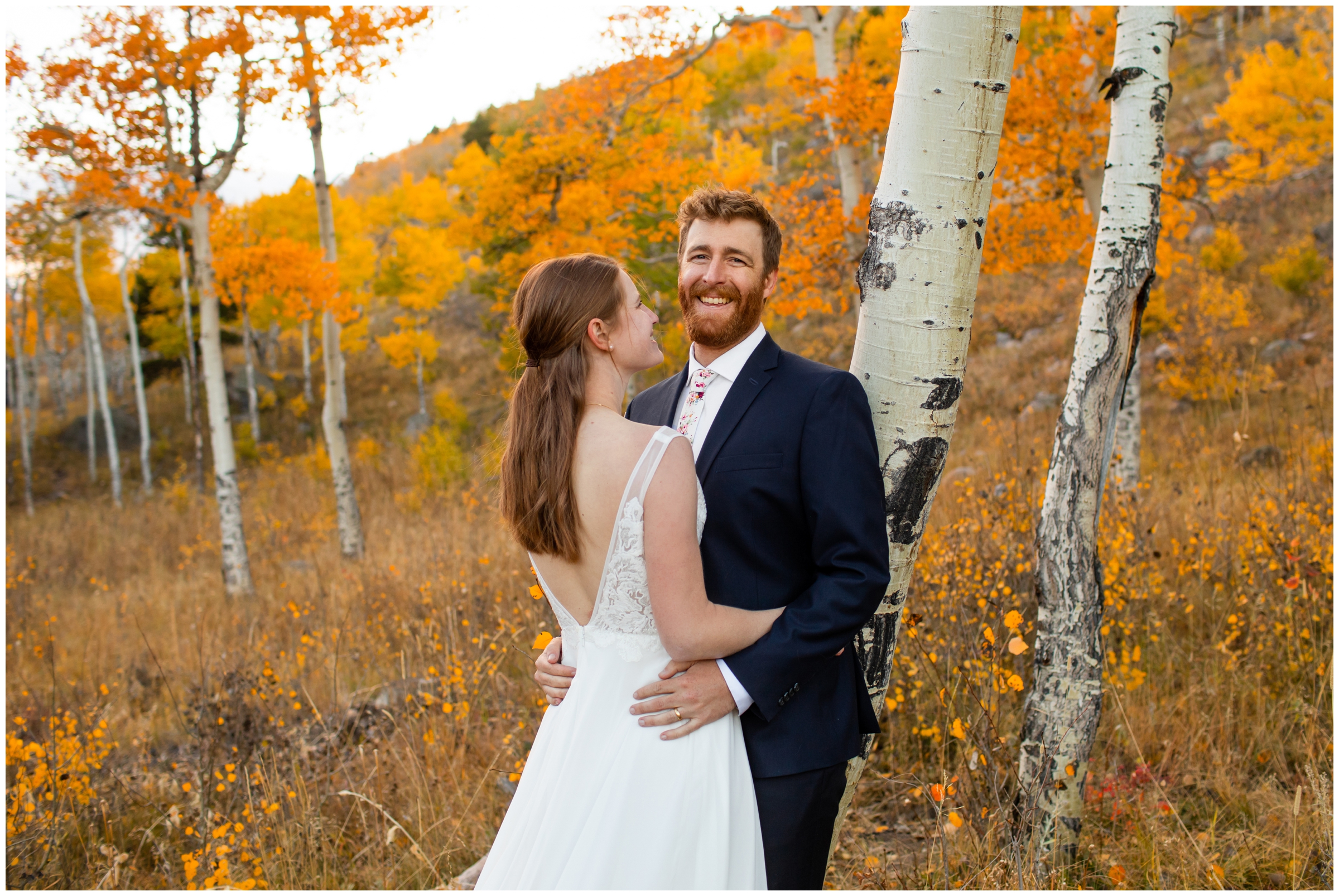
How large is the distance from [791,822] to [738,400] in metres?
0.93

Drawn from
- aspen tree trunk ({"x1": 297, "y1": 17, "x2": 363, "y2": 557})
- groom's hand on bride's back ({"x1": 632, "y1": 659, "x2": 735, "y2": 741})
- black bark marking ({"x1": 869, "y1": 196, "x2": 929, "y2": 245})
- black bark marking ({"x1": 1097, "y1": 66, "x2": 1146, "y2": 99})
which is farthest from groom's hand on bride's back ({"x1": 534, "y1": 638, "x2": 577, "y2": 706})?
aspen tree trunk ({"x1": 297, "y1": 17, "x2": 363, "y2": 557})

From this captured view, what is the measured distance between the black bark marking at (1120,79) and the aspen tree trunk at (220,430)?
8.85m

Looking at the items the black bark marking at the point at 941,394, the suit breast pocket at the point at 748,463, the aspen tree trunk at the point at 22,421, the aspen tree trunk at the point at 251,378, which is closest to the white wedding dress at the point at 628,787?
the suit breast pocket at the point at 748,463

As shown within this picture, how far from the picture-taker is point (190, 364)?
19.9m

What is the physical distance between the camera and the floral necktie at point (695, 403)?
192 centimetres

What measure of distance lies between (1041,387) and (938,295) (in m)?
12.8

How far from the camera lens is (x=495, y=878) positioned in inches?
66.0

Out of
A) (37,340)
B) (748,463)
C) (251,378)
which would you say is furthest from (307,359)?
(748,463)

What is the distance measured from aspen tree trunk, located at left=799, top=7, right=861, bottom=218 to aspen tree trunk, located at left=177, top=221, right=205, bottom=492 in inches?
397

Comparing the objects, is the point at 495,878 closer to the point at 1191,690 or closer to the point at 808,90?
the point at 1191,690

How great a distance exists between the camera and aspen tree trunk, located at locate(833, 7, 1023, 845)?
5.56 ft

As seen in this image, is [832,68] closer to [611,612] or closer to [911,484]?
[911,484]

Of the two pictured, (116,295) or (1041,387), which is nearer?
(1041,387)

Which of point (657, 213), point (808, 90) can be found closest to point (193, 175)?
point (657, 213)
